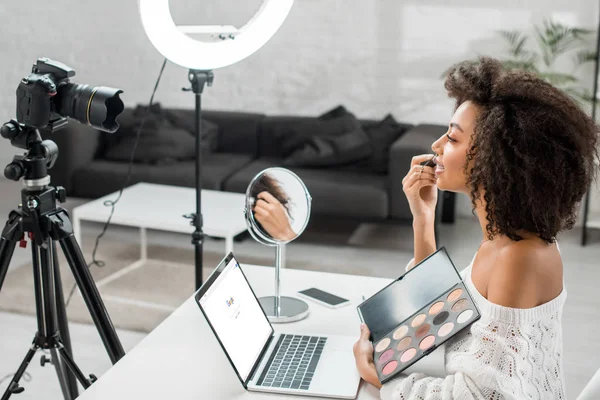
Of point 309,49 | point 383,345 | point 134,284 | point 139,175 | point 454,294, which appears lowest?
point 134,284

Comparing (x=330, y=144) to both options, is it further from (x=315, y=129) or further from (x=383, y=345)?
(x=383, y=345)

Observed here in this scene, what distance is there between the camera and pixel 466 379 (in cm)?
126

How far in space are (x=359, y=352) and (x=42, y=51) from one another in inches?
152

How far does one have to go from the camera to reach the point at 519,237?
1.31 meters

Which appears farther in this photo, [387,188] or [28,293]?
[387,188]

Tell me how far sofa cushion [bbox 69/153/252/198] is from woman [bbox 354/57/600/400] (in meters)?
3.03

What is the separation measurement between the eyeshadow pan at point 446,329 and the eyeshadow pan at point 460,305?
0.03 m

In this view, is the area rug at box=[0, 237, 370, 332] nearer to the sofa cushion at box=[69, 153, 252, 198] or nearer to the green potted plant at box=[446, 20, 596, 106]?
the sofa cushion at box=[69, 153, 252, 198]

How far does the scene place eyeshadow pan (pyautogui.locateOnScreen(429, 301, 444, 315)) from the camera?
1.38 meters

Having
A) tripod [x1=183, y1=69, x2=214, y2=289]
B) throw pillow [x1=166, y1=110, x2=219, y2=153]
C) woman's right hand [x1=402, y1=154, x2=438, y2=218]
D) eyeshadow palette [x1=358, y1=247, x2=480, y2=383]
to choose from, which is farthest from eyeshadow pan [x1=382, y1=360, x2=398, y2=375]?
throw pillow [x1=166, y1=110, x2=219, y2=153]

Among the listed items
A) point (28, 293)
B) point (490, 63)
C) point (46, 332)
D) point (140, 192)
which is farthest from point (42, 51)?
point (490, 63)

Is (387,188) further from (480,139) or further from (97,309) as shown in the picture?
(480,139)

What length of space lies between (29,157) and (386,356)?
36.8 inches

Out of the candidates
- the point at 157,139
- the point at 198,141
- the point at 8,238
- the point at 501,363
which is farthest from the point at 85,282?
the point at 157,139
